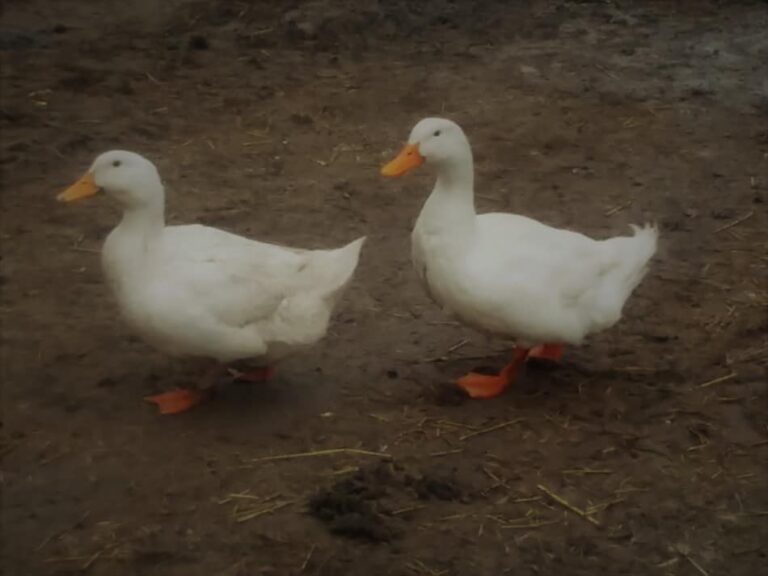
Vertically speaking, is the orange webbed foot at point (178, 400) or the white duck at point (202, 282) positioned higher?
the white duck at point (202, 282)

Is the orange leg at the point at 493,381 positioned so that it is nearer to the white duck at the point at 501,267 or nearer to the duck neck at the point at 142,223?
the white duck at the point at 501,267

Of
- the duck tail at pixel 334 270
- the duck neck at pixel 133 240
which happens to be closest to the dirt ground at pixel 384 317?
the duck tail at pixel 334 270

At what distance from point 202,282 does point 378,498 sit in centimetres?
84

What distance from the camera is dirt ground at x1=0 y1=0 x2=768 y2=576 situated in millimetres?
3500

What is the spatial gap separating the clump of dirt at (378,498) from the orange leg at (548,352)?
77 cm

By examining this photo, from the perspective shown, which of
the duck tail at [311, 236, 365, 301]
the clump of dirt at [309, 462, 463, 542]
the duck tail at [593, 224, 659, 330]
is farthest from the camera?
the duck tail at [593, 224, 659, 330]

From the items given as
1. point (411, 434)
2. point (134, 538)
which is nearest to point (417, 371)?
point (411, 434)

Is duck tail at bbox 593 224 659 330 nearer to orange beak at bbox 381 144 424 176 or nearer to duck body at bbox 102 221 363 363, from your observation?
orange beak at bbox 381 144 424 176

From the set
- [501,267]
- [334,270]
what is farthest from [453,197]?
[334,270]

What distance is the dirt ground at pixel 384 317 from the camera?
11.5 ft

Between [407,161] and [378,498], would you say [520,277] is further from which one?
[378,498]

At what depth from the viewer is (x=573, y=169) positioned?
6141mm

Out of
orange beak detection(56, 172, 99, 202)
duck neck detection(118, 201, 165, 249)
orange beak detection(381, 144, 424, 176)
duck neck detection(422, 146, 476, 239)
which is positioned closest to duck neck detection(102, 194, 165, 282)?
duck neck detection(118, 201, 165, 249)

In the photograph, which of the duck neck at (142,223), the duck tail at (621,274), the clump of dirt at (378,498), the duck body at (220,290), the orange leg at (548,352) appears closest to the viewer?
the clump of dirt at (378,498)
